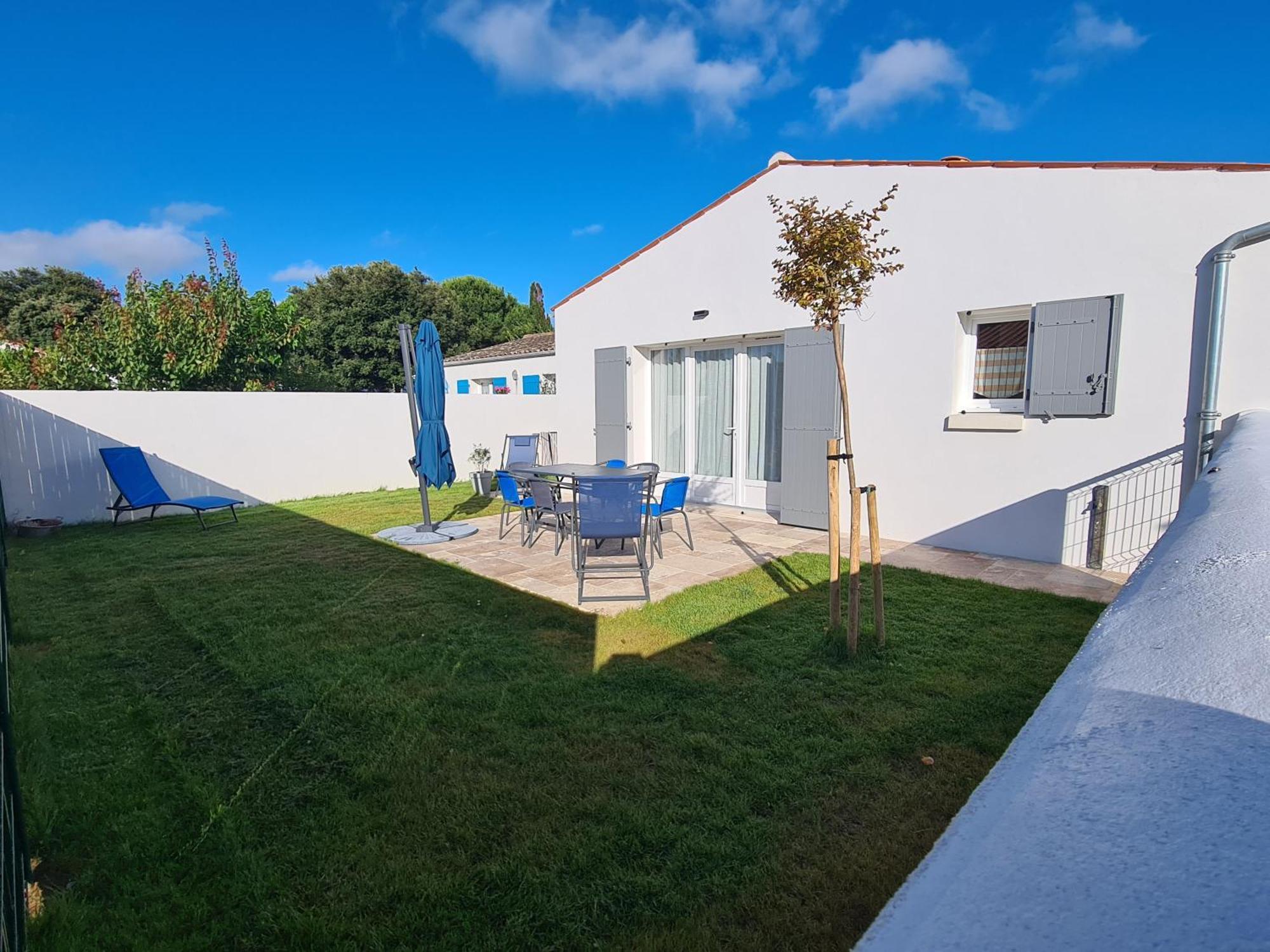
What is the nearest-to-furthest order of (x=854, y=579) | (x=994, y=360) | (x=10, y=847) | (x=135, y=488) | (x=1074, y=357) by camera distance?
(x=10, y=847), (x=854, y=579), (x=1074, y=357), (x=994, y=360), (x=135, y=488)

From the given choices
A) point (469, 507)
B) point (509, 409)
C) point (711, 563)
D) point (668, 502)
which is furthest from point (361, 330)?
point (711, 563)

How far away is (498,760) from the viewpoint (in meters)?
3.05

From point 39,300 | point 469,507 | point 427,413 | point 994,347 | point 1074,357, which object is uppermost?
point 39,300

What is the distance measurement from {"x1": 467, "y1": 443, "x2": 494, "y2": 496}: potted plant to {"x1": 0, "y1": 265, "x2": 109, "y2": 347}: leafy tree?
20.5 meters

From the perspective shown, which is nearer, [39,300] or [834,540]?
[834,540]

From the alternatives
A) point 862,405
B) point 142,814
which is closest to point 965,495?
point 862,405

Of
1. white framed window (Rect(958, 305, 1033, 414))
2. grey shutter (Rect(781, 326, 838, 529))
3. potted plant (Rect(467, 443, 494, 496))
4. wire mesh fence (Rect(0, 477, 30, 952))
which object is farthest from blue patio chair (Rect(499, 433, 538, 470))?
wire mesh fence (Rect(0, 477, 30, 952))

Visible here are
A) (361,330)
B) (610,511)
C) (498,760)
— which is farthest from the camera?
(361,330)

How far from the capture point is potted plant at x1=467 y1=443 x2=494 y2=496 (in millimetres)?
11719

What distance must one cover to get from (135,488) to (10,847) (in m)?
8.82

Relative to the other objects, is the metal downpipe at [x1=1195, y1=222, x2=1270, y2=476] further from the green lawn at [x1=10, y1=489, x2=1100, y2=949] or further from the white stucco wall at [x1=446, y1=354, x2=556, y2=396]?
the white stucco wall at [x1=446, y1=354, x2=556, y2=396]

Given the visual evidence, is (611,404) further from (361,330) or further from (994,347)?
(361,330)

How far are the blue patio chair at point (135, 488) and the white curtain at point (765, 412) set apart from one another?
7341 mm

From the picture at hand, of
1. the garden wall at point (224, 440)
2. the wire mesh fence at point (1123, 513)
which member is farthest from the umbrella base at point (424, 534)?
the wire mesh fence at point (1123, 513)
